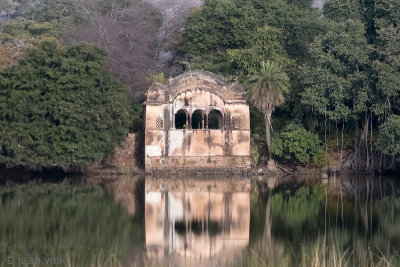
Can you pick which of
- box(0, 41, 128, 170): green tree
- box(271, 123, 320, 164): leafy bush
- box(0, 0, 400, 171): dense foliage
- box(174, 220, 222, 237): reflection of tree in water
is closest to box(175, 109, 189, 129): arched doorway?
box(0, 0, 400, 171): dense foliage

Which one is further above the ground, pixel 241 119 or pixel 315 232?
pixel 241 119

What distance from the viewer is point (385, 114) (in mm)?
33125

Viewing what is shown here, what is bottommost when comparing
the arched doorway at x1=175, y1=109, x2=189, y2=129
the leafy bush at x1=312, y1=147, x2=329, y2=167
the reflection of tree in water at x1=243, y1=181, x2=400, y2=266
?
the reflection of tree in water at x1=243, y1=181, x2=400, y2=266

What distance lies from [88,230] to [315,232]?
596cm

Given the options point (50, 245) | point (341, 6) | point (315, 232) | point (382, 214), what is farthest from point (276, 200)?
point (341, 6)

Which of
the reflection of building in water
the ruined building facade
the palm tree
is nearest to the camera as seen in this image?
the reflection of building in water

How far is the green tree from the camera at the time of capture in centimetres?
3111

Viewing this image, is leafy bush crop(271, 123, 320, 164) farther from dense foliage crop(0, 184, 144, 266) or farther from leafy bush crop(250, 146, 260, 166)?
dense foliage crop(0, 184, 144, 266)

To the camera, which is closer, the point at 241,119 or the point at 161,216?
the point at 161,216

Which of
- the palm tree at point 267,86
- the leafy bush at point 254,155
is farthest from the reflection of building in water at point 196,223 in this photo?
the palm tree at point 267,86

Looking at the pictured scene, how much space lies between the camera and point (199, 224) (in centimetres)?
1991

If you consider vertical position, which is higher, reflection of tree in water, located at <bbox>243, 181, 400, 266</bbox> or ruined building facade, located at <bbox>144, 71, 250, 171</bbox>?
ruined building facade, located at <bbox>144, 71, 250, 171</bbox>

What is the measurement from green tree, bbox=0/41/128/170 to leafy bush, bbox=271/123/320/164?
25.6 feet

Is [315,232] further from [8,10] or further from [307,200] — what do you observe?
[8,10]
